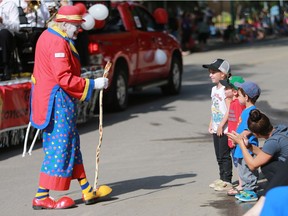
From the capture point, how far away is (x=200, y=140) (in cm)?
1161

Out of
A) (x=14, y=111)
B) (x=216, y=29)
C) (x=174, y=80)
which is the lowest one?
(x=216, y=29)

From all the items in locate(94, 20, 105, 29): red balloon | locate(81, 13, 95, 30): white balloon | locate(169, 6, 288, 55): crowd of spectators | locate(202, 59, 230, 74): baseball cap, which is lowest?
locate(169, 6, 288, 55): crowd of spectators

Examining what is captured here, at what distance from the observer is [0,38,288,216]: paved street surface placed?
7.71 metres

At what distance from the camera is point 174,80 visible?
17.2 m

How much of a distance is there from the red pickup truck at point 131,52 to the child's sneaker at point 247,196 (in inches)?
243

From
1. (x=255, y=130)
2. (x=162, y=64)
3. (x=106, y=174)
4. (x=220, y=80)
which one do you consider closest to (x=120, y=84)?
(x=162, y=64)

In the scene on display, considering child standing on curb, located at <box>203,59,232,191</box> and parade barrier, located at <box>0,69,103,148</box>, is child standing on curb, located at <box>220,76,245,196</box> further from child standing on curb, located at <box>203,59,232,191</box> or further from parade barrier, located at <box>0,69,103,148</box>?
parade barrier, located at <box>0,69,103,148</box>

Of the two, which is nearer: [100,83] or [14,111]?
[100,83]

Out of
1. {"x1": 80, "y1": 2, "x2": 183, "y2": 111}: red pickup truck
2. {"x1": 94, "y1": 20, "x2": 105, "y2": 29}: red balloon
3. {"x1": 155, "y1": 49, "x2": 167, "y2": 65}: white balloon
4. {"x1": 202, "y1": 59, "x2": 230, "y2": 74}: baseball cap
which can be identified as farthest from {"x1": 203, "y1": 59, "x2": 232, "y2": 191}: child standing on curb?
{"x1": 155, "y1": 49, "x2": 167, "y2": 65}: white balloon

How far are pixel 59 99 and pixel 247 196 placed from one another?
6.67ft

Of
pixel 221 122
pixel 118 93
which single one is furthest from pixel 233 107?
Result: pixel 118 93

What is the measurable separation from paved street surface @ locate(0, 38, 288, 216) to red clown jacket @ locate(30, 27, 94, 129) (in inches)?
39.6

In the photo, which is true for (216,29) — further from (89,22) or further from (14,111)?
(14,111)

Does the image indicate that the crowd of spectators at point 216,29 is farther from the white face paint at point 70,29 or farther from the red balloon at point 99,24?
the white face paint at point 70,29
